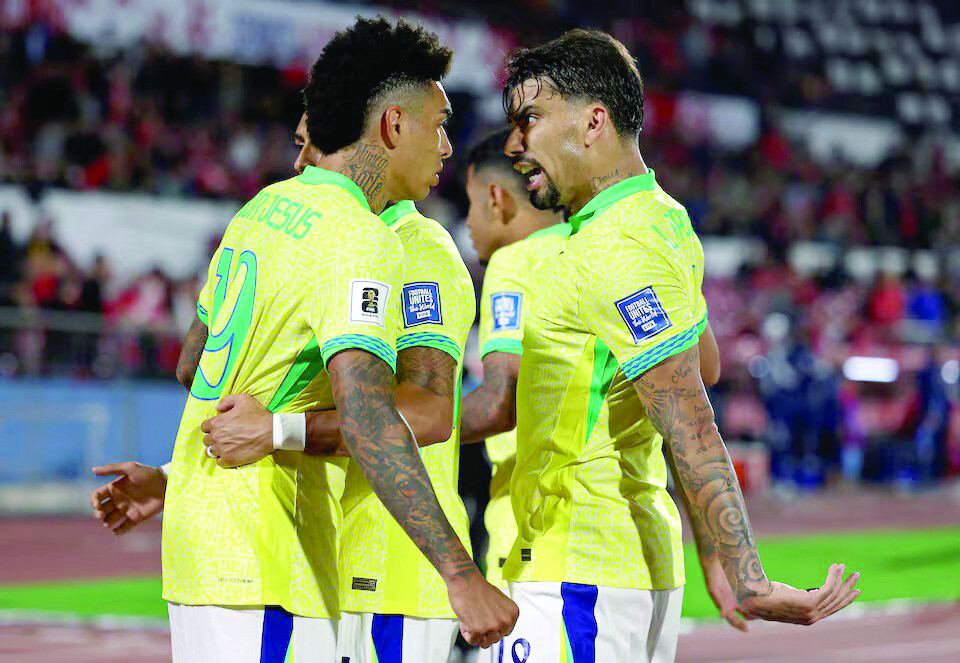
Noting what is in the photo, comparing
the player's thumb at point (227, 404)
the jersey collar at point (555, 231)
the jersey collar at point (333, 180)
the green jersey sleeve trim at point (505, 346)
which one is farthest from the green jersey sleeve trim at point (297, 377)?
the jersey collar at point (555, 231)

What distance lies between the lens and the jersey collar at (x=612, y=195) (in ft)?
10.4

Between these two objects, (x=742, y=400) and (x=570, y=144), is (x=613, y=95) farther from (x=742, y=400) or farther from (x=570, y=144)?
(x=742, y=400)

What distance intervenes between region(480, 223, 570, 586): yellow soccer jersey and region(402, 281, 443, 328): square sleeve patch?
82cm

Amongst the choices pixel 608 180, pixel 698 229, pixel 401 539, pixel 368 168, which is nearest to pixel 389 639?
pixel 401 539

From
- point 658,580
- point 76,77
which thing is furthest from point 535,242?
point 76,77

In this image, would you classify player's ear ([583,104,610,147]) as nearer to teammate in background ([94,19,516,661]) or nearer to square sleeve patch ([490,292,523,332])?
teammate in background ([94,19,516,661])

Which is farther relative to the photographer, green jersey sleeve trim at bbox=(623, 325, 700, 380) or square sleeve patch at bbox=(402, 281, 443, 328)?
square sleeve patch at bbox=(402, 281, 443, 328)

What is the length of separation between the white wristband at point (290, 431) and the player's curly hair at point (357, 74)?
68 centimetres

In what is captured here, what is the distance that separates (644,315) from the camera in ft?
9.55

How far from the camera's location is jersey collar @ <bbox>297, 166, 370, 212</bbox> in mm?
3061

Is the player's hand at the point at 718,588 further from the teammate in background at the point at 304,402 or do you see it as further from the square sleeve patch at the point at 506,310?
the teammate in background at the point at 304,402

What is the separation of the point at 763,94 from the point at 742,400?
11.0 metres

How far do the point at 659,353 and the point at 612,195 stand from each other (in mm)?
478

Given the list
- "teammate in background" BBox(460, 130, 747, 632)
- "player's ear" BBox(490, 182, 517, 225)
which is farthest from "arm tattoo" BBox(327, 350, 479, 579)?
"player's ear" BBox(490, 182, 517, 225)
